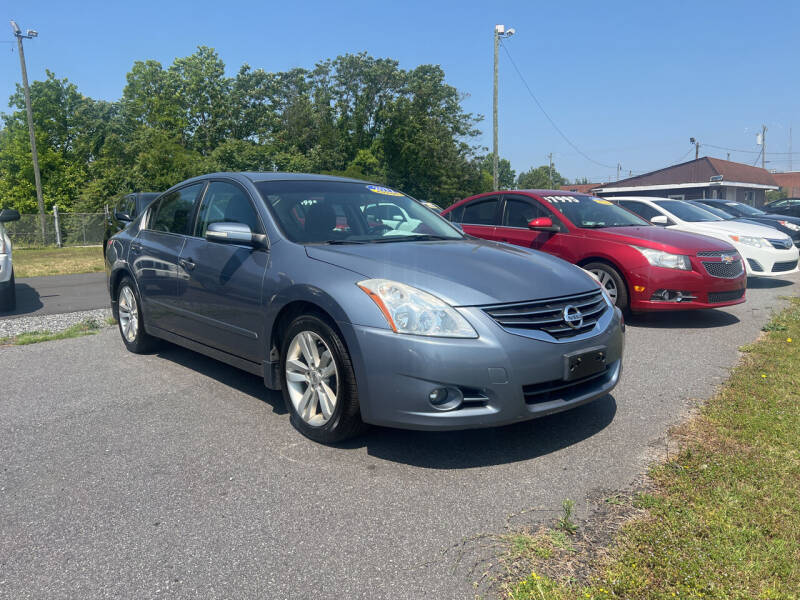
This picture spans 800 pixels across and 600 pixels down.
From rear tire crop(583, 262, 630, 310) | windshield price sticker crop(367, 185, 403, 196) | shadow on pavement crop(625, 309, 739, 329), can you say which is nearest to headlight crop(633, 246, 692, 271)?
rear tire crop(583, 262, 630, 310)

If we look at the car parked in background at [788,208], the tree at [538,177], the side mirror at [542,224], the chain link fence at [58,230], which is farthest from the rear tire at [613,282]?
the tree at [538,177]

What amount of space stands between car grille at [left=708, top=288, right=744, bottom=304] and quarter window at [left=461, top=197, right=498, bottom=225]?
2.90 m

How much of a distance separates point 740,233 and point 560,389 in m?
8.41

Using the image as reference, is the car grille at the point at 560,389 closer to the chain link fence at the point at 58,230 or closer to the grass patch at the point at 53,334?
the grass patch at the point at 53,334

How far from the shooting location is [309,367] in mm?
3650

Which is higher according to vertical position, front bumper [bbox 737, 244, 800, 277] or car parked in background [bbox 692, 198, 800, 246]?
car parked in background [bbox 692, 198, 800, 246]

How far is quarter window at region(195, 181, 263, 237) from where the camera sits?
4.35m

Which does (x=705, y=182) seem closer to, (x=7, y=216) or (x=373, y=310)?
(x=7, y=216)

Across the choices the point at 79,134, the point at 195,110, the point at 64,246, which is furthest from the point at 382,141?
the point at 64,246

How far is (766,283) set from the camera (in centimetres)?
1126

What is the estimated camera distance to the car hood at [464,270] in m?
3.33

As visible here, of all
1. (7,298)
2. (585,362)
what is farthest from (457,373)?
(7,298)

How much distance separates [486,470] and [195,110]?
53.3 metres

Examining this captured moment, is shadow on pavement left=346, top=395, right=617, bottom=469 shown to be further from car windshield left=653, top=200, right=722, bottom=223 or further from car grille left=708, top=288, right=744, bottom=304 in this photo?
car windshield left=653, top=200, right=722, bottom=223
